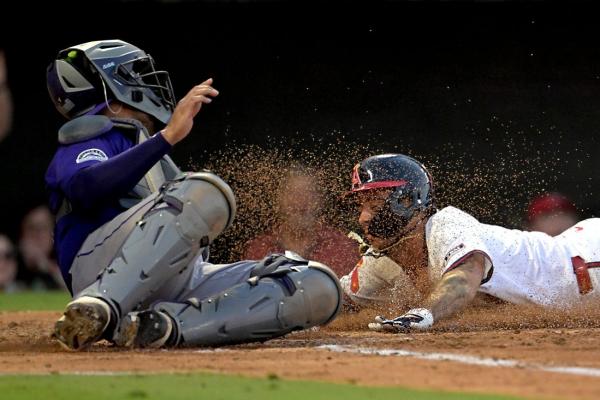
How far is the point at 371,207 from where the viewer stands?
234 inches

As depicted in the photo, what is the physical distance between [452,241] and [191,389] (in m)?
2.49

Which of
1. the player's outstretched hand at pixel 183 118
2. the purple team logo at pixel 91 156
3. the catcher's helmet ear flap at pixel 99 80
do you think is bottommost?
the purple team logo at pixel 91 156

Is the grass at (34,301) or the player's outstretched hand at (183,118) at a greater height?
the player's outstretched hand at (183,118)

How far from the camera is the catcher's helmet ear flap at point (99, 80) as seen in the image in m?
5.27

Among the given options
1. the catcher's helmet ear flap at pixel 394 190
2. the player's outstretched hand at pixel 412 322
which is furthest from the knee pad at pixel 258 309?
the catcher's helmet ear flap at pixel 394 190

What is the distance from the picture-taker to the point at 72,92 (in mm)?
5277

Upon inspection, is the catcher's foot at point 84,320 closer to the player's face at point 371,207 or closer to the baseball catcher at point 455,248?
the baseball catcher at point 455,248

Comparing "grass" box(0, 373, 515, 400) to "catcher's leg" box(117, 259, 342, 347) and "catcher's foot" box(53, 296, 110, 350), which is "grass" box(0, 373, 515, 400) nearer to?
"catcher's foot" box(53, 296, 110, 350)

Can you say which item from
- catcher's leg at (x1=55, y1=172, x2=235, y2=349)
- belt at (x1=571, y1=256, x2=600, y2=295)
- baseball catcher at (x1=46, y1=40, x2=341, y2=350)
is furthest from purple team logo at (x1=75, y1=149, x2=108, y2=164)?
belt at (x1=571, y1=256, x2=600, y2=295)

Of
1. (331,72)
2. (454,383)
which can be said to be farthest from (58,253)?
(331,72)

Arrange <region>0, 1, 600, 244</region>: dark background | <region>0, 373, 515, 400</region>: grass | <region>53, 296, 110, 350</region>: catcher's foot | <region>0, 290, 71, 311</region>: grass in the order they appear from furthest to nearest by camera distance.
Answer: <region>0, 1, 600, 244</region>: dark background, <region>0, 290, 71, 311</region>: grass, <region>53, 296, 110, 350</region>: catcher's foot, <region>0, 373, 515, 400</region>: grass

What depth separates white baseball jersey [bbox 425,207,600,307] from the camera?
5.74 meters

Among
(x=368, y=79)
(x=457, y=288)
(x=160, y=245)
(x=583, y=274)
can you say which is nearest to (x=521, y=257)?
(x=583, y=274)

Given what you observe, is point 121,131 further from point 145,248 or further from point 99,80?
point 145,248
